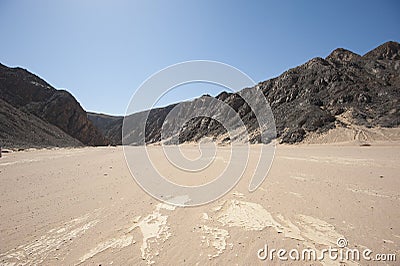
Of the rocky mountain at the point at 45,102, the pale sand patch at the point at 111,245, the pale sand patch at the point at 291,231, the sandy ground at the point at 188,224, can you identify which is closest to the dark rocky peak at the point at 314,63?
the sandy ground at the point at 188,224

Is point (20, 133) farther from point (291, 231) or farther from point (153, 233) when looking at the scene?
point (291, 231)

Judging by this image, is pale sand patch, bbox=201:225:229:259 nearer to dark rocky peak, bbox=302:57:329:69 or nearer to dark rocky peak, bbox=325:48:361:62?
dark rocky peak, bbox=302:57:329:69

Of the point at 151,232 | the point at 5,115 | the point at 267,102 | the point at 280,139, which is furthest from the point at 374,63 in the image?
the point at 5,115

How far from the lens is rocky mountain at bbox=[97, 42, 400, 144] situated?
30484 millimetres

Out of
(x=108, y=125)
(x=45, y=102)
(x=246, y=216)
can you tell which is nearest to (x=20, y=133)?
(x=45, y=102)

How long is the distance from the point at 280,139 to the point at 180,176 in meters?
26.8

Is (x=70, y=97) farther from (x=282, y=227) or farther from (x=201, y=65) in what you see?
(x=282, y=227)

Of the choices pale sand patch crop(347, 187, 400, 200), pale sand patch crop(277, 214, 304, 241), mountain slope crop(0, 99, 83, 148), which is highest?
mountain slope crop(0, 99, 83, 148)

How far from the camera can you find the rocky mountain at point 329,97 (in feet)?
100

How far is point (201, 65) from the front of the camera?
10453 millimetres

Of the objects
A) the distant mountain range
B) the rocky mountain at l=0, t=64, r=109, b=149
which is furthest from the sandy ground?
the rocky mountain at l=0, t=64, r=109, b=149

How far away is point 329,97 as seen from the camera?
37.3 m
